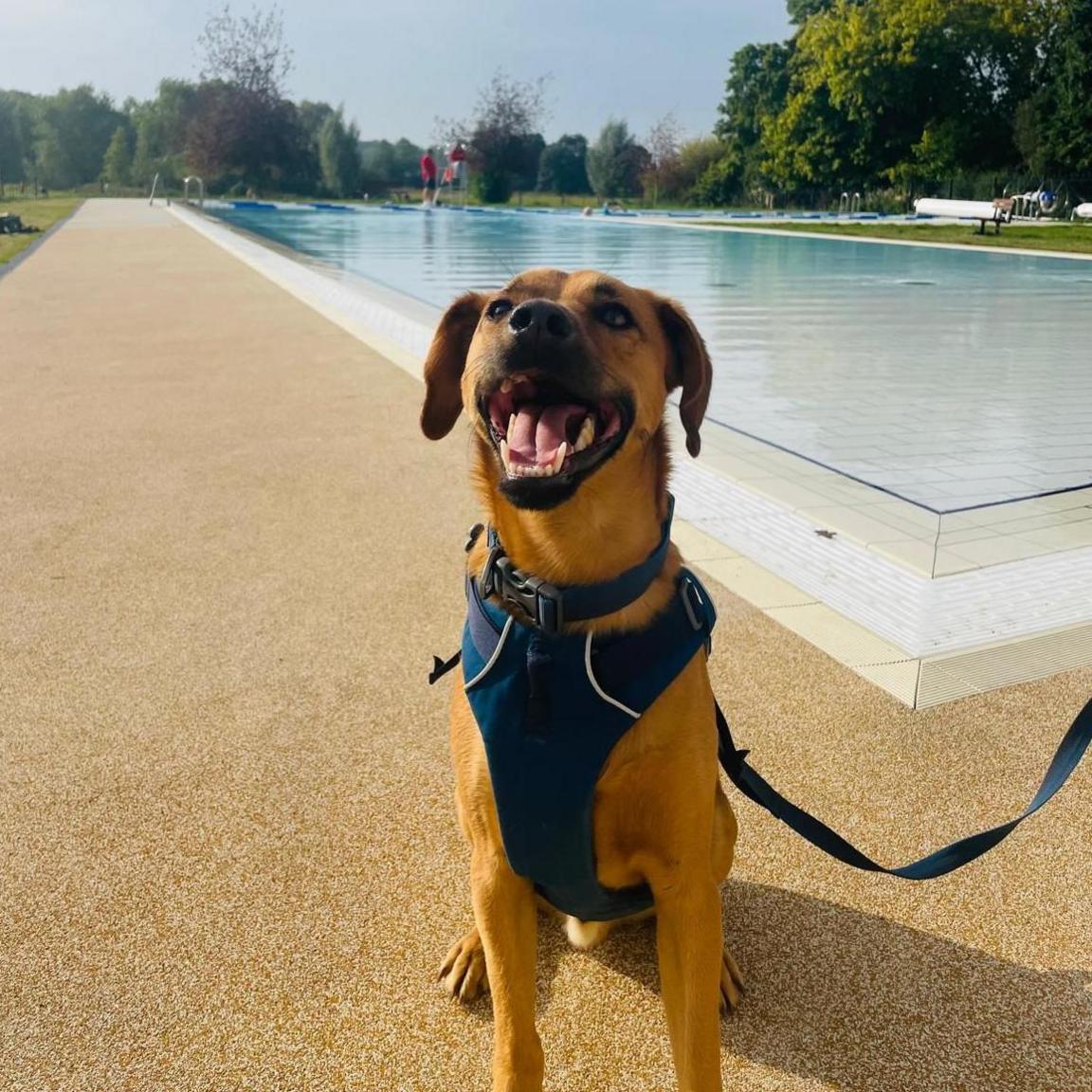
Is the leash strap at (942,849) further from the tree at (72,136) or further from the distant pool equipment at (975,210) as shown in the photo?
the tree at (72,136)

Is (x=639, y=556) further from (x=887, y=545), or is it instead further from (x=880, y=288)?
(x=880, y=288)

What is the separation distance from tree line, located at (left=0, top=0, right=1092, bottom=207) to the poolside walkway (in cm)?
4336

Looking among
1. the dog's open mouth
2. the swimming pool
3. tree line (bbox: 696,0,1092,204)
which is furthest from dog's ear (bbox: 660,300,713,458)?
Answer: tree line (bbox: 696,0,1092,204)

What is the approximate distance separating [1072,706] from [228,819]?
272cm

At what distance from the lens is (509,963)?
2.00 meters

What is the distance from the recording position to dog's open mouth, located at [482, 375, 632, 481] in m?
1.99

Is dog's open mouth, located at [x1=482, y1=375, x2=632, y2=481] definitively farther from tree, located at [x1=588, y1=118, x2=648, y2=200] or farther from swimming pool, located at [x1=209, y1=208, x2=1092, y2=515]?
tree, located at [x1=588, y1=118, x2=648, y2=200]

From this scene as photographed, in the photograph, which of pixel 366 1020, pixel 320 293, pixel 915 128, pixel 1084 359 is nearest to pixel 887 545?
pixel 366 1020

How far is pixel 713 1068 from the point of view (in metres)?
1.95

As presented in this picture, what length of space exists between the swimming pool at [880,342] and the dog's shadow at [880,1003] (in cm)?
Answer: 328

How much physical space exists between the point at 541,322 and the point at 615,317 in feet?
1.00

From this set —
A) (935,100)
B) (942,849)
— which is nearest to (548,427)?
(942,849)

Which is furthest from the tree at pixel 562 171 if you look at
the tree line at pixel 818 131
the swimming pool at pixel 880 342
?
the swimming pool at pixel 880 342

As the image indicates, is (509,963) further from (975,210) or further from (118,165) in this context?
(118,165)
